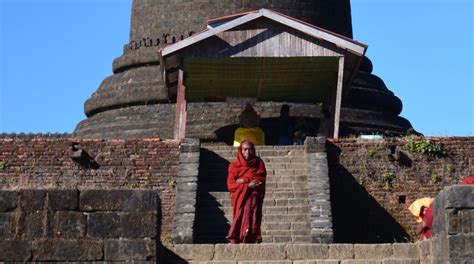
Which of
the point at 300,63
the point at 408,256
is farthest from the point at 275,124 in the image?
the point at 408,256

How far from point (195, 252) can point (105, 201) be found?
4.14 ft

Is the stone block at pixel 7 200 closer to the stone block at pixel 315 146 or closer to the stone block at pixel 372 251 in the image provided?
the stone block at pixel 372 251

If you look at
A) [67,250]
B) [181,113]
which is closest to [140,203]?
[67,250]

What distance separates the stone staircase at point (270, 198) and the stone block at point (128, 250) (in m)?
5.36

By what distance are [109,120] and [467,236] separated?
13.6m

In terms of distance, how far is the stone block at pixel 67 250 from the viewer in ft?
34.2

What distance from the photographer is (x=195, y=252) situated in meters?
11.4

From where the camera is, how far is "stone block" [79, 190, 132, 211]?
10.5 m

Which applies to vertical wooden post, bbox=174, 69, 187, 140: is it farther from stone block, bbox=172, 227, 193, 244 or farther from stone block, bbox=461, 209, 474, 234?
stone block, bbox=461, 209, 474, 234

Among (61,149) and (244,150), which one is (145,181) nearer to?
(61,149)

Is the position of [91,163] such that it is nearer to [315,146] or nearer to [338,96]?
[315,146]

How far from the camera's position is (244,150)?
12906 mm

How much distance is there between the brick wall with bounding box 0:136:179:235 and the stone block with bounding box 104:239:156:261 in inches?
285

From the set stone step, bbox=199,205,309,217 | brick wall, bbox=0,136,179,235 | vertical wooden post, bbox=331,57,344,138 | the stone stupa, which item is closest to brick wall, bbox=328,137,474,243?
stone step, bbox=199,205,309,217
